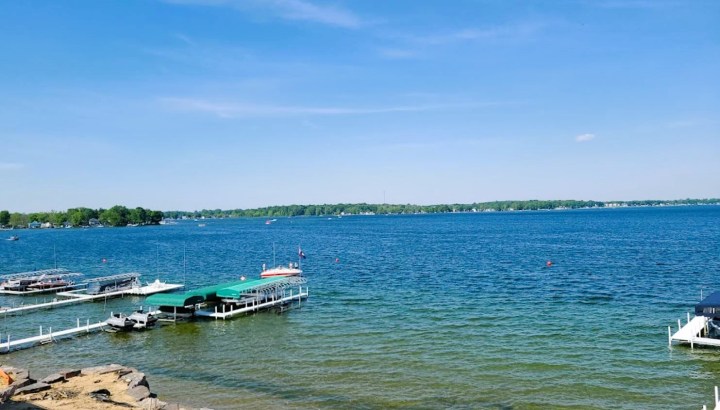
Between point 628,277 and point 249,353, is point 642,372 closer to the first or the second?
point 249,353

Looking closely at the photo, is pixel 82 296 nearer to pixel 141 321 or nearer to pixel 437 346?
pixel 141 321

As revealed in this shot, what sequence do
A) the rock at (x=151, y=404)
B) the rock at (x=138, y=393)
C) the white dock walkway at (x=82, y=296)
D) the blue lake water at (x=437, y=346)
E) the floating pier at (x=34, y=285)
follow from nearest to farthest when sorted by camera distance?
the rock at (x=151, y=404)
the rock at (x=138, y=393)
the blue lake water at (x=437, y=346)
the white dock walkway at (x=82, y=296)
the floating pier at (x=34, y=285)

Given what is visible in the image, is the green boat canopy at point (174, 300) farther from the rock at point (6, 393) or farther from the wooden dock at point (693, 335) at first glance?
the wooden dock at point (693, 335)

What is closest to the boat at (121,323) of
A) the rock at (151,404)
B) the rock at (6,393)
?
the rock at (6,393)

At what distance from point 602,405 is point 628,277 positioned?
3792 cm

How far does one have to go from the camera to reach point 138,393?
781 inches

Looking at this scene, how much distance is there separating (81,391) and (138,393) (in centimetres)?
256

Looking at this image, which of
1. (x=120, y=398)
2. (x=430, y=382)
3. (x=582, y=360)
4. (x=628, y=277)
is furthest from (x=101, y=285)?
(x=628, y=277)

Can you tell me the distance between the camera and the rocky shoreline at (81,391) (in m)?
18.4

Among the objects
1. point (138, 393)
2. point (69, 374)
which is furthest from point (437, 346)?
point (69, 374)

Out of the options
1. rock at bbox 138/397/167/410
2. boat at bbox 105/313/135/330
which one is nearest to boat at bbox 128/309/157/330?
boat at bbox 105/313/135/330

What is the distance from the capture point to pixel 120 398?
1972 cm

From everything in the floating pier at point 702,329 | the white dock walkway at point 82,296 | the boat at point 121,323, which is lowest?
the white dock walkway at point 82,296

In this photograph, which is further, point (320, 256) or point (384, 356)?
point (320, 256)
